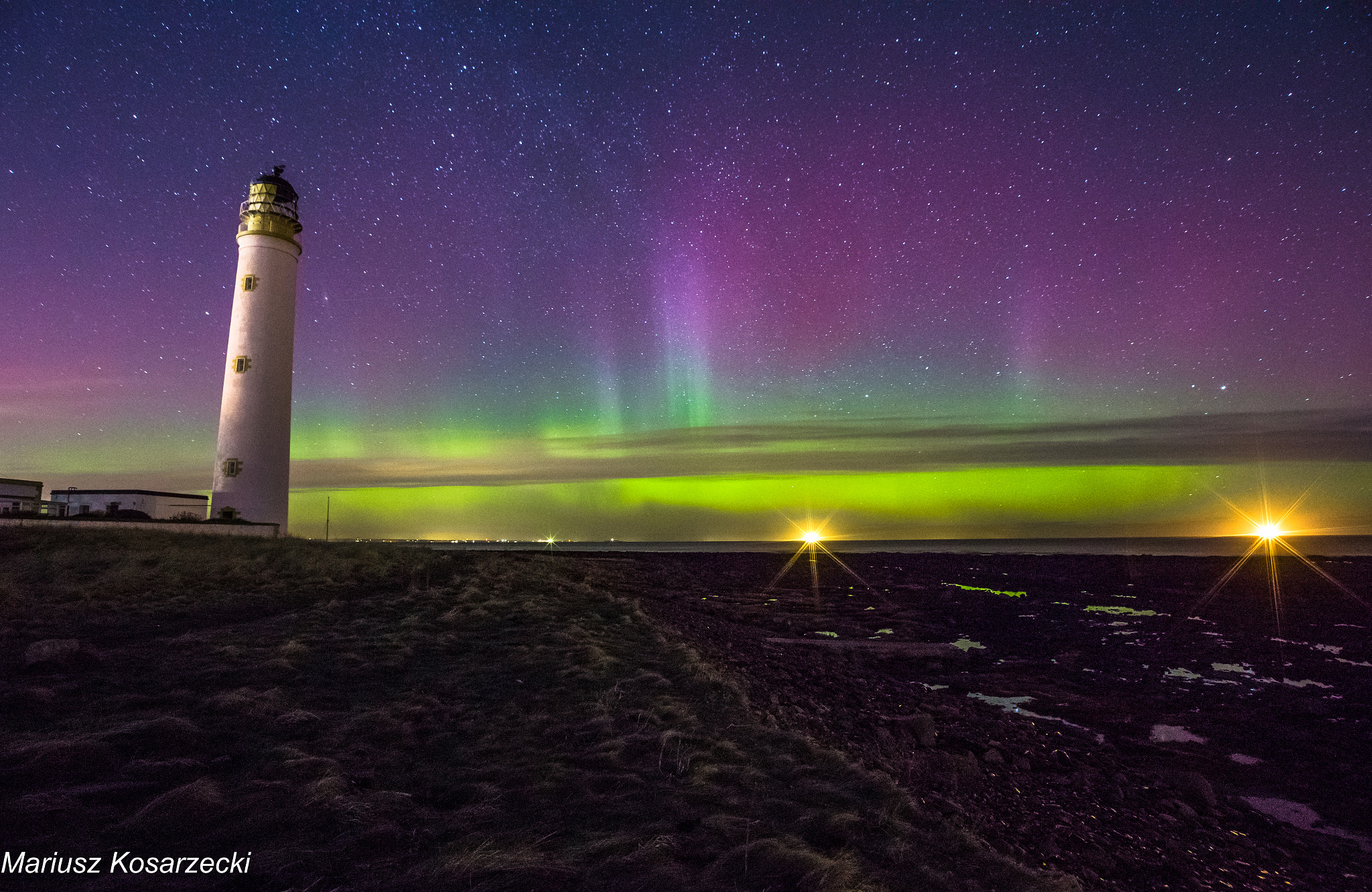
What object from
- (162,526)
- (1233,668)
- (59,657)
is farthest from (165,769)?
(162,526)

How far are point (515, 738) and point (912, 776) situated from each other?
4.17m

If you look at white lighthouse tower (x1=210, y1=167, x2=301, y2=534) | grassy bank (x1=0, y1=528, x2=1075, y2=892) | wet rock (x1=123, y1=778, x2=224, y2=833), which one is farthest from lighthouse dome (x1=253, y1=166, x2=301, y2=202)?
wet rock (x1=123, y1=778, x2=224, y2=833)

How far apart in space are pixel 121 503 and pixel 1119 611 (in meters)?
39.3

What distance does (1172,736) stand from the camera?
999cm

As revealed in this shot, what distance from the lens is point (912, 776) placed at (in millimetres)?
6766

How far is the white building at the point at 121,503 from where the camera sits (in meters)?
25.3

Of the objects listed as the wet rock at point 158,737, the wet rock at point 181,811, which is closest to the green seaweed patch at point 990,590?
the wet rock at point 158,737

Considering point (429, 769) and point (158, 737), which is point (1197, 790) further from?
point (158, 737)

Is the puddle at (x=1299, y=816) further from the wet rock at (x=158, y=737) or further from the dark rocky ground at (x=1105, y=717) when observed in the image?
the wet rock at (x=158, y=737)

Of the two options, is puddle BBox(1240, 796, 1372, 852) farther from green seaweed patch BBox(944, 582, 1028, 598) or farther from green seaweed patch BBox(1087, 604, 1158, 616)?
green seaweed patch BBox(944, 582, 1028, 598)

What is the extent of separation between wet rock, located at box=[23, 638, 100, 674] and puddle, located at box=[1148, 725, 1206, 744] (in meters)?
14.8

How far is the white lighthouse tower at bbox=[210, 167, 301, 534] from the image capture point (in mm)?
26406

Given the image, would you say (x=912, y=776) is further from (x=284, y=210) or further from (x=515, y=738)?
(x=284, y=210)

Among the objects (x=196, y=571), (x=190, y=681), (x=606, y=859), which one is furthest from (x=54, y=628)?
(x=606, y=859)
